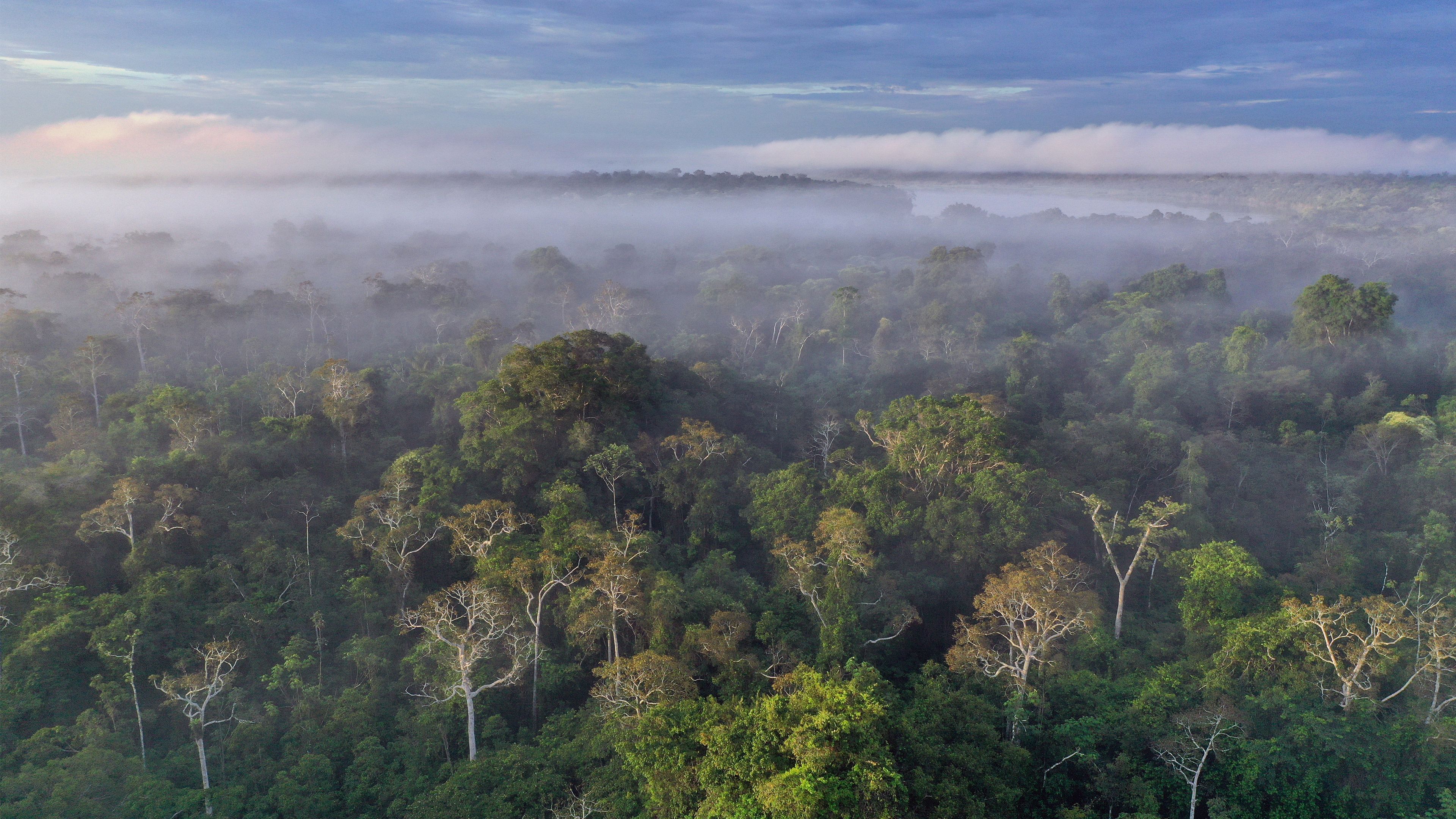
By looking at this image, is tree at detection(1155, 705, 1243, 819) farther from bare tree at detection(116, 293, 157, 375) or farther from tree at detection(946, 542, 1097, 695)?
bare tree at detection(116, 293, 157, 375)

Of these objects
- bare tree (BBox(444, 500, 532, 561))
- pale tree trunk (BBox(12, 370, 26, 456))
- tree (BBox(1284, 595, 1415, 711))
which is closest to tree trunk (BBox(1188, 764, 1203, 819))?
tree (BBox(1284, 595, 1415, 711))

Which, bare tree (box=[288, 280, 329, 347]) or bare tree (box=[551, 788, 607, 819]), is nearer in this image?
bare tree (box=[551, 788, 607, 819])

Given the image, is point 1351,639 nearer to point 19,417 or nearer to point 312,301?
point 19,417

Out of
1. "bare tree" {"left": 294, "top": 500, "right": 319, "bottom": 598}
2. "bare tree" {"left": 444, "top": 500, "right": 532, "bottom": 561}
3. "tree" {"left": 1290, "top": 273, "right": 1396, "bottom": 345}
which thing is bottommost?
"bare tree" {"left": 294, "top": 500, "right": 319, "bottom": 598}

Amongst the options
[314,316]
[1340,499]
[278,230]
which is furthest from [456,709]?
[278,230]

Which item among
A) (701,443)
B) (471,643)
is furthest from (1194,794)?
(701,443)

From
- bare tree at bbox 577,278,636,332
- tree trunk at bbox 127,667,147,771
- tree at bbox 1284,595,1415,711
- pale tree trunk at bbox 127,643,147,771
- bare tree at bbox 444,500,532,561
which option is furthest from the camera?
bare tree at bbox 577,278,636,332

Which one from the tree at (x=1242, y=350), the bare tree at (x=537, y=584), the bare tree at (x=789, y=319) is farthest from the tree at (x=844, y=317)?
the bare tree at (x=537, y=584)
